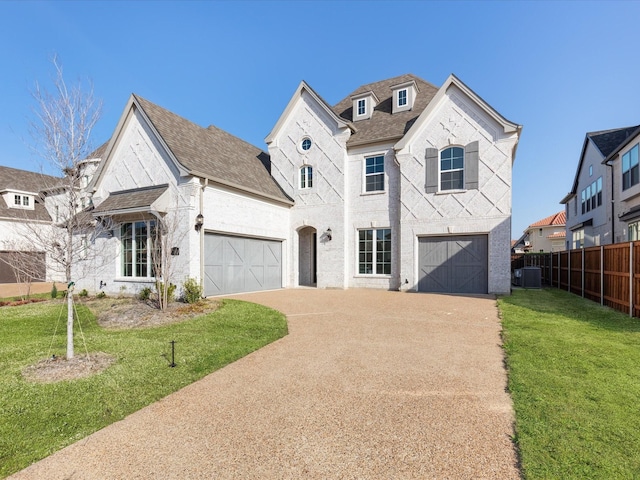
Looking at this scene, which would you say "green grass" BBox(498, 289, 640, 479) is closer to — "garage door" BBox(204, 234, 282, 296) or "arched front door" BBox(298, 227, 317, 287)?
"garage door" BBox(204, 234, 282, 296)

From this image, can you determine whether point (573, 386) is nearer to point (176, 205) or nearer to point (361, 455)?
point (361, 455)

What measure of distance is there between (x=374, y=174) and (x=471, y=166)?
4261mm

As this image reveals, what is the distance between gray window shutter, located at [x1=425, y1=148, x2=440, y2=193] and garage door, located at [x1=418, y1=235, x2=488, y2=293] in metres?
2.24

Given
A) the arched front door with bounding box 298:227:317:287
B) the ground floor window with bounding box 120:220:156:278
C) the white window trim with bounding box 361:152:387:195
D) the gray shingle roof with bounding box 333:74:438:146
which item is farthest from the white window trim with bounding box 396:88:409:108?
the ground floor window with bounding box 120:220:156:278

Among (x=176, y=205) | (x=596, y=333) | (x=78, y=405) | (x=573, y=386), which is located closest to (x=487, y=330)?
(x=596, y=333)

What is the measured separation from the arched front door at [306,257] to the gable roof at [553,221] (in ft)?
117

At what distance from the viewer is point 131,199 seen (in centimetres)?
1285

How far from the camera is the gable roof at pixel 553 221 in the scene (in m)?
39.6

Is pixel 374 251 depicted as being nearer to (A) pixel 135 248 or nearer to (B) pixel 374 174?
(B) pixel 374 174

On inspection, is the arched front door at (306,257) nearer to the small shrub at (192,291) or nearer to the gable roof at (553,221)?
the small shrub at (192,291)

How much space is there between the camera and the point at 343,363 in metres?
5.43

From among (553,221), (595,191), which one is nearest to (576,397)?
(595,191)

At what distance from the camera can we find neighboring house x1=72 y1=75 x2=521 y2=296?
1274 centimetres

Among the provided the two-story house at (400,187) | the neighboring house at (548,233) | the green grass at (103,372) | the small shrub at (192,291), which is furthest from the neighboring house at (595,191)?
the small shrub at (192,291)
